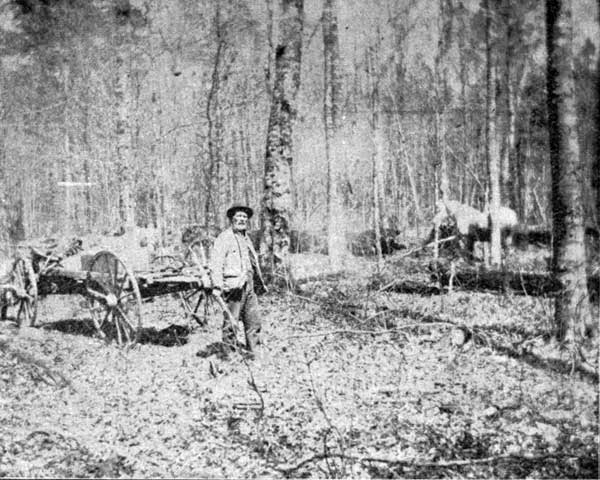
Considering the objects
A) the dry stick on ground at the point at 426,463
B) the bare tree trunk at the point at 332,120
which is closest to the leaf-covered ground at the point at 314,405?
the dry stick on ground at the point at 426,463

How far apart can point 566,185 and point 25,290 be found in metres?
8.28

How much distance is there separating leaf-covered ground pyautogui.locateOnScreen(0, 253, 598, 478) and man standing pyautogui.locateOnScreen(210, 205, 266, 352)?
0.34 meters

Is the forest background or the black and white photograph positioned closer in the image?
the black and white photograph

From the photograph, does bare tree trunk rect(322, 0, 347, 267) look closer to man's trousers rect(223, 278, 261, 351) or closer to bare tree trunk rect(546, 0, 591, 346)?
man's trousers rect(223, 278, 261, 351)

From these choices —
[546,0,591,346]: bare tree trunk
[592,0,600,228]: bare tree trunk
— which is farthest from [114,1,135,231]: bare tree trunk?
[546,0,591,346]: bare tree trunk

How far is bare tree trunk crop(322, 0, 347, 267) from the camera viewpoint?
15.0 m

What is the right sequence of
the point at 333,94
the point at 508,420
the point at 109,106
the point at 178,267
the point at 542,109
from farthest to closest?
the point at 109,106 < the point at 542,109 < the point at 333,94 < the point at 178,267 < the point at 508,420

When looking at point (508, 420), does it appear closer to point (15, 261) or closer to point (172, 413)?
point (172, 413)

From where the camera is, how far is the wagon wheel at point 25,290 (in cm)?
897

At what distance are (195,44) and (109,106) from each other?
744 cm

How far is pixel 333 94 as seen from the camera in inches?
617

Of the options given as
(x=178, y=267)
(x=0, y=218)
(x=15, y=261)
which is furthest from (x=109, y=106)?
(x=178, y=267)

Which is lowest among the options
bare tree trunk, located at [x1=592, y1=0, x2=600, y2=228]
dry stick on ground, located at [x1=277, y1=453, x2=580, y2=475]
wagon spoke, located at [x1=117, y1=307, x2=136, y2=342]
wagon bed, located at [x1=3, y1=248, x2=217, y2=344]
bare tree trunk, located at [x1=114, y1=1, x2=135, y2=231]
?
dry stick on ground, located at [x1=277, y1=453, x2=580, y2=475]

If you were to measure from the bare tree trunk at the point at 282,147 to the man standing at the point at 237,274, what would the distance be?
252 centimetres
